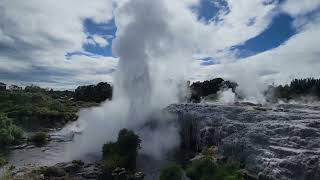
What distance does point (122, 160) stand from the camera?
51438 mm

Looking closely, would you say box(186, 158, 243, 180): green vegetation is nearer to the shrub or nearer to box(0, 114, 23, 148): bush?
the shrub

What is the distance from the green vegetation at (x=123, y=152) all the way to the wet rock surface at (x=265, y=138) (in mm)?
9982

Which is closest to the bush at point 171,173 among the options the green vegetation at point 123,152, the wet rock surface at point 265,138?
the wet rock surface at point 265,138

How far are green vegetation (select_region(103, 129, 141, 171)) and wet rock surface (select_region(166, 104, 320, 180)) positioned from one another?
9.98 m

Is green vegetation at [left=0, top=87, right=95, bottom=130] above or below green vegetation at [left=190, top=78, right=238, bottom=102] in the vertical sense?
below

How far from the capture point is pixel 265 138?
139 feet

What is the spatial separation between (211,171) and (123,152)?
19064mm

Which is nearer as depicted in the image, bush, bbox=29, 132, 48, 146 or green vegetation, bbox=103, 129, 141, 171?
green vegetation, bbox=103, 129, 141, 171

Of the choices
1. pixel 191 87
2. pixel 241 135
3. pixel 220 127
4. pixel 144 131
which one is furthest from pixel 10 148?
pixel 191 87

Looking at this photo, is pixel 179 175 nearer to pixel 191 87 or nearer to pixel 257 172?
pixel 257 172

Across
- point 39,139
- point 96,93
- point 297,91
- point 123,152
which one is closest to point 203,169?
point 123,152

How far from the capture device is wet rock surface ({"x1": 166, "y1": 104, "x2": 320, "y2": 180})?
113ft

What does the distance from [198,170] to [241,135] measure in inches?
392

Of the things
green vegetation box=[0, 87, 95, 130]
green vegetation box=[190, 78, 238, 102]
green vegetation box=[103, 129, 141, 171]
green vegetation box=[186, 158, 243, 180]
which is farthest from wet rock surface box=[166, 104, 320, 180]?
green vegetation box=[190, 78, 238, 102]
